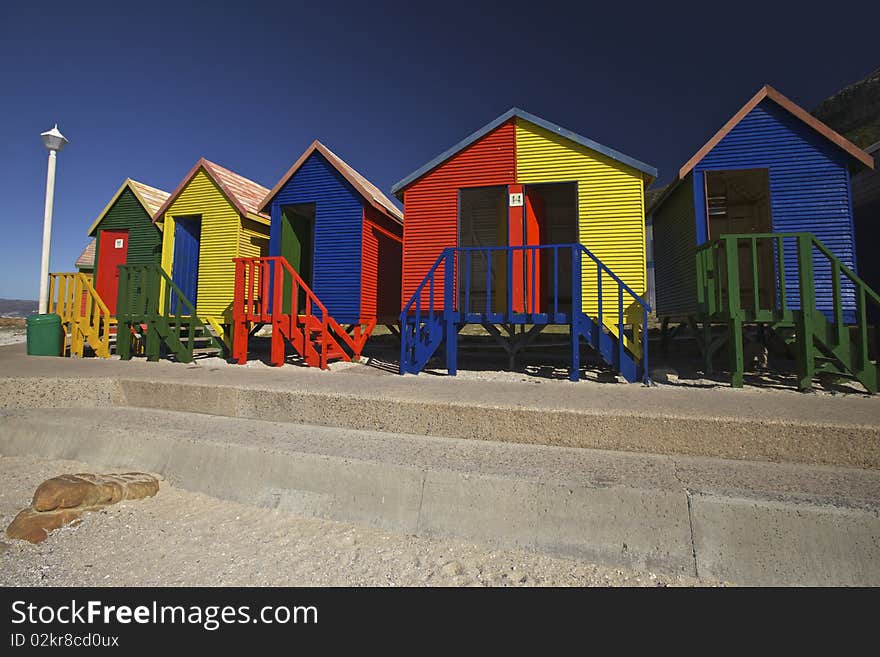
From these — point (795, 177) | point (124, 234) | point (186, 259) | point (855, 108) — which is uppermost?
point (855, 108)

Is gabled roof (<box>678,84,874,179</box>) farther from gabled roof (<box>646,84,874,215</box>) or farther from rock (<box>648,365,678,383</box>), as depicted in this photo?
rock (<box>648,365,678,383</box>)

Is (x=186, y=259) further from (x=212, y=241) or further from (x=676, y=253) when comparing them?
(x=676, y=253)

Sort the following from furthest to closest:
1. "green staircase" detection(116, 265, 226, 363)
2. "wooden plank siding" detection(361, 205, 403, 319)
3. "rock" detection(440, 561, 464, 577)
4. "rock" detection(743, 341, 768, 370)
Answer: "wooden plank siding" detection(361, 205, 403, 319) < "green staircase" detection(116, 265, 226, 363) < "rock" detection(743, 341, 768, 370) < "rock" detection(440, 561, 464, 577)

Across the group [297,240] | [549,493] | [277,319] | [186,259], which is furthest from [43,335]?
[549,493]

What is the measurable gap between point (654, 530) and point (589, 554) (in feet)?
1.49

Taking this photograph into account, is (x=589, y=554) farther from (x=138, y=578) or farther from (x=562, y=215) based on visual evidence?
(x=562, y=215)

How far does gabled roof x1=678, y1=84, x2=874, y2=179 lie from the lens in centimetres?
764

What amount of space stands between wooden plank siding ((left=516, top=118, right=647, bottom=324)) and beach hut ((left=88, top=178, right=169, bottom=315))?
11.4 m

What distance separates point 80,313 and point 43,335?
830 mm

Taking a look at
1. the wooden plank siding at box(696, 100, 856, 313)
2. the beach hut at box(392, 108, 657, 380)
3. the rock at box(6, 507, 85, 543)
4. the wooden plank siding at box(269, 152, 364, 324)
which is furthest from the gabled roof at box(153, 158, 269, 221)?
the wooden plank siding at box(696, 100, 856, 313)

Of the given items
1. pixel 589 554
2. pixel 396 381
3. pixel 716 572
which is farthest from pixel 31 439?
pixel 716 572

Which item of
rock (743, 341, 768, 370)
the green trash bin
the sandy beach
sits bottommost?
the sandy beach

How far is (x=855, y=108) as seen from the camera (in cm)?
3772
